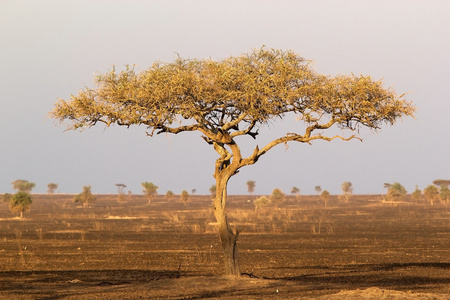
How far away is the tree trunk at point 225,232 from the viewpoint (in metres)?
22.7

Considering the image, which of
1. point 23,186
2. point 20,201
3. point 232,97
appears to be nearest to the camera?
point 232,97

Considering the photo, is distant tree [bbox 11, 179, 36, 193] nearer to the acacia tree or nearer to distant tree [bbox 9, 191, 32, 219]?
distant tree [bbox 9, 191, 32, 219]

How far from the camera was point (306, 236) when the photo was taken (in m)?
49.4

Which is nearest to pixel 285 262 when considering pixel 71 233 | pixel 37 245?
pixel 37 245

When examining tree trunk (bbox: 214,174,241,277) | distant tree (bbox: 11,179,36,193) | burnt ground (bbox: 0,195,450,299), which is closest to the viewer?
burnt ground (bbox: 0,195,450,299)

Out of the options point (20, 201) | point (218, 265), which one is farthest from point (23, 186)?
point (218, 265)

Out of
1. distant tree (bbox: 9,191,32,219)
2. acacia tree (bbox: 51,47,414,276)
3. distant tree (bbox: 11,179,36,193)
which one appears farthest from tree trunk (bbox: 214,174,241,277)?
distant tree (bbox: 11,179,36,193)

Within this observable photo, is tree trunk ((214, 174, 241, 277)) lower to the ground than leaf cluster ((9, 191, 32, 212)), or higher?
lower

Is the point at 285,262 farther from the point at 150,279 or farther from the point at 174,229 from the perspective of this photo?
the point at 174,229

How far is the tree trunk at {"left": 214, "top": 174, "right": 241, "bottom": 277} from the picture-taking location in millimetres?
22734

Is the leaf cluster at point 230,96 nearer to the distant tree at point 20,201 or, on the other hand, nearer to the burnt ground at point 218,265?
the burnt ground at point 218,265

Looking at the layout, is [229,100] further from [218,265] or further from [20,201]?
[20,201]

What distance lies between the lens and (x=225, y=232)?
74.4ft

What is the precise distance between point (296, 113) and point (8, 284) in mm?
10538
